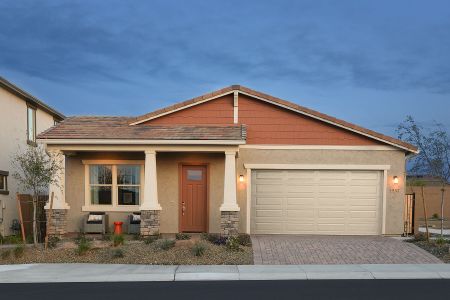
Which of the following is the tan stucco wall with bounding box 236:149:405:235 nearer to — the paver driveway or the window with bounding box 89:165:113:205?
the paver driveway

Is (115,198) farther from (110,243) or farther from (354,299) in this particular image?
(354,299)

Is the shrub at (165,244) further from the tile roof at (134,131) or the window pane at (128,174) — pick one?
the window pane at (128,174)

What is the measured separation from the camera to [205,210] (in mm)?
16141

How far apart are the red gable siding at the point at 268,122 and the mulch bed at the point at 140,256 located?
15.8 feet

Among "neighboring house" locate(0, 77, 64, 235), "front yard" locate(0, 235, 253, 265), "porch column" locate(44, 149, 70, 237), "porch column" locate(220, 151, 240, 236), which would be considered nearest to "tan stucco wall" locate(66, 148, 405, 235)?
"porch column" locate(44, 149, 70, 237)

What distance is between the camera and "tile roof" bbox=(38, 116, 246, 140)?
574 inches

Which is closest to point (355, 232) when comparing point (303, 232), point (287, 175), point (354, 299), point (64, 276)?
point (303, 232)

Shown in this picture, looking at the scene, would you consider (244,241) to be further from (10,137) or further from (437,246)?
(10,137)

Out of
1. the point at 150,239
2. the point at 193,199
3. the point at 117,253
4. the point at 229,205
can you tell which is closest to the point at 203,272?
the point at 117,253

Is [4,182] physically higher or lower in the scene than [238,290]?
higher

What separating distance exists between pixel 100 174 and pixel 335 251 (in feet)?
28.5

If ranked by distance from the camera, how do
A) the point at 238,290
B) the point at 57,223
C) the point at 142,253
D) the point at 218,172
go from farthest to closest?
1. the point at 218,172
2. the point at 57,223
3. the point at 142,253
4. the point at 238,290

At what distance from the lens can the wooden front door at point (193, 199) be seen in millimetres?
16141

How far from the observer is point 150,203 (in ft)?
48.0
